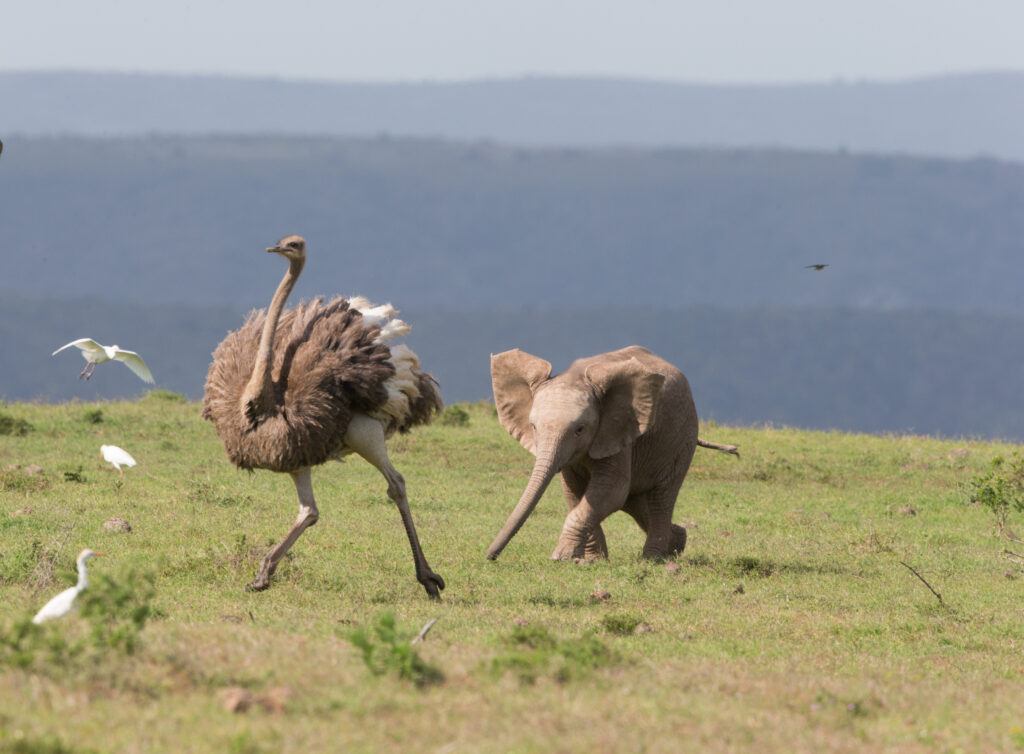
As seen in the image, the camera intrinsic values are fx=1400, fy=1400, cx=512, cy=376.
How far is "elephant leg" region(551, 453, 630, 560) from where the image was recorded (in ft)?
41.8

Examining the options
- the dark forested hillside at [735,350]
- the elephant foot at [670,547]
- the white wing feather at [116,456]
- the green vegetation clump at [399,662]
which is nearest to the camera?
the green vegetation clump at [399,662]

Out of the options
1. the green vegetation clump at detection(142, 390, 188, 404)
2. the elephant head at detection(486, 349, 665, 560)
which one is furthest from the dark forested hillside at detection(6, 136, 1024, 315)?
the elephant head at detection(486, 349, 665, 560)

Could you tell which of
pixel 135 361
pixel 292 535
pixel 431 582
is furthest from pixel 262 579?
pixel 135 361

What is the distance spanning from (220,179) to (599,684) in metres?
199

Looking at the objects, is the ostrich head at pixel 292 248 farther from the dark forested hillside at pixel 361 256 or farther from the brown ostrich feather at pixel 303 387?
the dark forested hillside at pixel 361 256

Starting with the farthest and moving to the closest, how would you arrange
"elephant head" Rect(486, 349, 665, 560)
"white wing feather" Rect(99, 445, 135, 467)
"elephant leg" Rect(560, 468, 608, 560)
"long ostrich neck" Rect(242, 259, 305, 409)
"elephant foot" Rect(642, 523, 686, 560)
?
"white wing feather" Rect(99, 445, 135, 467)
"elephant foot" Rect(642, 523, 686, 560)
"elephant leg" Rect(560, 468, 608, 560)
"elephant head" Rect(486, 349, 665, 560)
"long ostrich neck" Rect(242, 259, 305, 409)

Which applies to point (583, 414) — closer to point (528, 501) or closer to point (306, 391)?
point (528, 501)

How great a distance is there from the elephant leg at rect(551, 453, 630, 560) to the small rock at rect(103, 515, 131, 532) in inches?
154

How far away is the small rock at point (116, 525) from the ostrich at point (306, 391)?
2163 millimetres

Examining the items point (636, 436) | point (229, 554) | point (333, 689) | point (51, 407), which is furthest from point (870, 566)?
point (51, 407)

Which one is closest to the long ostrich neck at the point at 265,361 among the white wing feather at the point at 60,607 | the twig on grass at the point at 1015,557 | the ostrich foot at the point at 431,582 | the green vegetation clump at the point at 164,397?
the ostrich foot at the point at 431,582

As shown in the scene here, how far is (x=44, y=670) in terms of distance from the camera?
6.57 metres

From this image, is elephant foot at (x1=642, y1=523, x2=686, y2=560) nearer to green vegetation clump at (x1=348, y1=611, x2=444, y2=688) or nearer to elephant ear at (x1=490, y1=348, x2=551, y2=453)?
elephant ear at (x1=490, y1=348, x2=551, y2=453)

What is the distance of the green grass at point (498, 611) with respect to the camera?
20.9 feet
